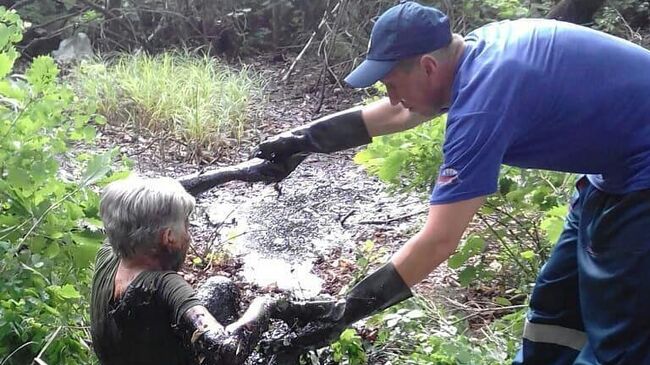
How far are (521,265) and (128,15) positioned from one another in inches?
256

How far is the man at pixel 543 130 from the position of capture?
2375 millimetres

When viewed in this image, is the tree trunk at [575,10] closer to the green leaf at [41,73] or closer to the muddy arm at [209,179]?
the muddy arm at [209,179]

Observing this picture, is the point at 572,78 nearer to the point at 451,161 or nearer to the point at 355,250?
the point at 451,161

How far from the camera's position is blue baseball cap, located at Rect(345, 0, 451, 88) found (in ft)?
8.35

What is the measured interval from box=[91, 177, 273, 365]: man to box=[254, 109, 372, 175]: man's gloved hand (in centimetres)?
91

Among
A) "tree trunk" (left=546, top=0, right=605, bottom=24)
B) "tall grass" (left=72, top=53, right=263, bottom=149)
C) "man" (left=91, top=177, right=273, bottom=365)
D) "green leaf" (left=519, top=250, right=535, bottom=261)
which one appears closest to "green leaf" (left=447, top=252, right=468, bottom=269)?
"green leaf" (left=519, top=250, right=535, bottom=261)

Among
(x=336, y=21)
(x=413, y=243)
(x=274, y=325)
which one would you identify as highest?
(x=413, y=243)

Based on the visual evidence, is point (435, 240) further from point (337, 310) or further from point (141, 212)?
point (141, 212)

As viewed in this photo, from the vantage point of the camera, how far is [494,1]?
7.61 meters

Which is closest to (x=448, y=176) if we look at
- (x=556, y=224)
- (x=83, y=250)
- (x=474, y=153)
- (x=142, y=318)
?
(x=474, y=153)

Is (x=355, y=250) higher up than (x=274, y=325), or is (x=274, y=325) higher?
(x=274, y=325)

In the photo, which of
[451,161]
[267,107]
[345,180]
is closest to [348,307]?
[451,161]

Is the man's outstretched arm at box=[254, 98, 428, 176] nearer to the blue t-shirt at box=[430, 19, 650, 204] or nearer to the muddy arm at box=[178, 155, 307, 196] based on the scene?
the muddy arm at box=[178, 155, 307, 196]

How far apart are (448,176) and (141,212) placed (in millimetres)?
933
